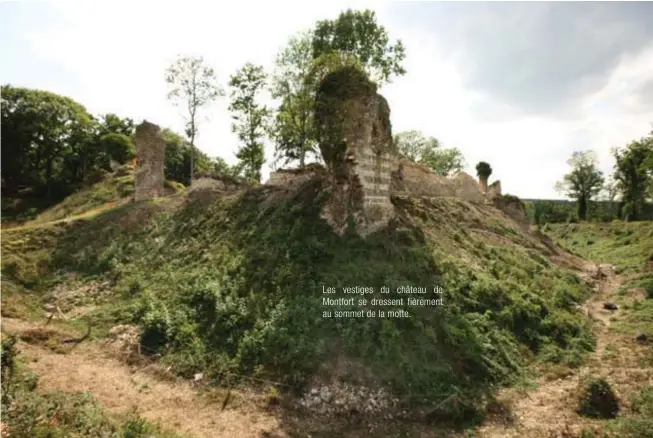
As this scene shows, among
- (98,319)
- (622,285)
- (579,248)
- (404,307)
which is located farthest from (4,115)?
(579,248)

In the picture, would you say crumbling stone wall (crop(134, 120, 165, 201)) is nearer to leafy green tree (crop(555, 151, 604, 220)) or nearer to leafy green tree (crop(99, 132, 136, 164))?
leafy green tree (crop(99, 132, 136, 164))

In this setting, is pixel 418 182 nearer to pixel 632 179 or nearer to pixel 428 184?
pixel 428 184

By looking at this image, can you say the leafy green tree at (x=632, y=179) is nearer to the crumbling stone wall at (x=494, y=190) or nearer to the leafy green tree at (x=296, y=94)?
the crumbling stone wall at (x=494, y=190)

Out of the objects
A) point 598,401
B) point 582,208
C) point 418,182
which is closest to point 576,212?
point 582,208

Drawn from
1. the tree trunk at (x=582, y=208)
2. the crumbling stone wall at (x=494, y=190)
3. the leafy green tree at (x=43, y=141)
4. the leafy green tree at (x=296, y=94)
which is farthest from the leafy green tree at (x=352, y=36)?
the tree trunk at (x=582, y=208)

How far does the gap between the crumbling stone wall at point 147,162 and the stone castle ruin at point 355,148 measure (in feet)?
42.5

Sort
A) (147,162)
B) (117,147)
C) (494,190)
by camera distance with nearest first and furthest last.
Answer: (147,162) → (494,190) → (117,147)

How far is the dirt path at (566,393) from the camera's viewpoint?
853 centimetres

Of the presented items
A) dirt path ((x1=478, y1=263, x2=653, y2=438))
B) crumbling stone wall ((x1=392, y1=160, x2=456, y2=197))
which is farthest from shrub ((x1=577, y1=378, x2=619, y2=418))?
crumbling stone wall ((x1=392, y1=160, x2=456, y2=197))

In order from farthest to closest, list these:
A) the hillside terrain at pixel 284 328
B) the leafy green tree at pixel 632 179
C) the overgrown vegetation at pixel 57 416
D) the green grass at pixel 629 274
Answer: the leafy green tree at pixel 632 179 < the hillside terrain at pixel 284 328 < the green grass at pixel 629 274 < the overgrown vegetation at pixel 57 416

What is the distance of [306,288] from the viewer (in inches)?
477

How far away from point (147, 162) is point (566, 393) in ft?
74.8

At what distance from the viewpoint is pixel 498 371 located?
10609 mm

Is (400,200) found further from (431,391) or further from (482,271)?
(431,391)
